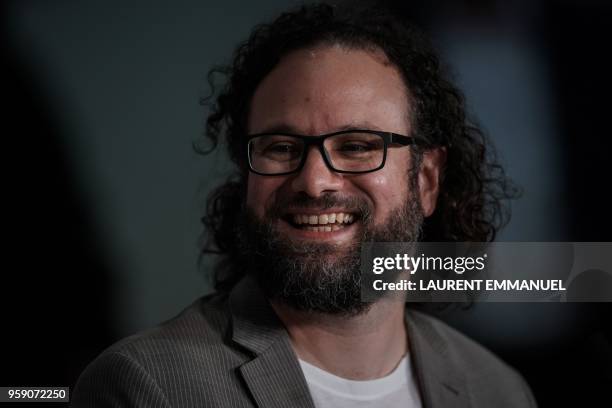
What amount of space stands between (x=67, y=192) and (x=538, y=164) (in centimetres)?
155

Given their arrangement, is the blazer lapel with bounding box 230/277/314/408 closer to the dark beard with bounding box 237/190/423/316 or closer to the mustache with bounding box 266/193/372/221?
the dark beard with bounding box 237/190/423/316

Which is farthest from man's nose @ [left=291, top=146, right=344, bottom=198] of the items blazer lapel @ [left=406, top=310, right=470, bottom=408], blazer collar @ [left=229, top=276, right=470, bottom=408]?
blazer lapel @ [left=406, top=310, right=470, bottom=408]

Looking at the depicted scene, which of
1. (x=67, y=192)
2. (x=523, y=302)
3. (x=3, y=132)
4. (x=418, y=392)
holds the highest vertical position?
(x=3, y=132)

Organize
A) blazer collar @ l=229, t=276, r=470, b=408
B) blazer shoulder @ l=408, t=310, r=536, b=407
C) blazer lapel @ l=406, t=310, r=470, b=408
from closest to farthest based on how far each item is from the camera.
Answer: blazer collar @ l=229, t=276, r=470, b=408
blazer lapel @ l=406, t=310, r=470, b=408
blazer shoulder @ l=408, t=310, r=536, b=407

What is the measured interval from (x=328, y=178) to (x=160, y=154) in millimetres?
753

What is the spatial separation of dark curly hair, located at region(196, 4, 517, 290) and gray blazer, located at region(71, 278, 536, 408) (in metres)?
0.40

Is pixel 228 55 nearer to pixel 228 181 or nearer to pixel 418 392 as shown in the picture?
pixel 228 181

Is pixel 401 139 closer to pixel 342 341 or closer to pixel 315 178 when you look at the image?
pixel 315 178

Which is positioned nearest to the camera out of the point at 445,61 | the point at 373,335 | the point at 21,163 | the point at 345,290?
the point at 345,290

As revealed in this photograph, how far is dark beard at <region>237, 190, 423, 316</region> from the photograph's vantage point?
161 cm

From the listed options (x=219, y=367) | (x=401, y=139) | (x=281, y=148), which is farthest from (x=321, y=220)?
(x=219, y=367)

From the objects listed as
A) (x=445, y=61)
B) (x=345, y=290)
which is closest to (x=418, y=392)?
(x=345, y=290)

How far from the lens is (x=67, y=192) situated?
2.02 m

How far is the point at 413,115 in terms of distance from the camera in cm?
183
